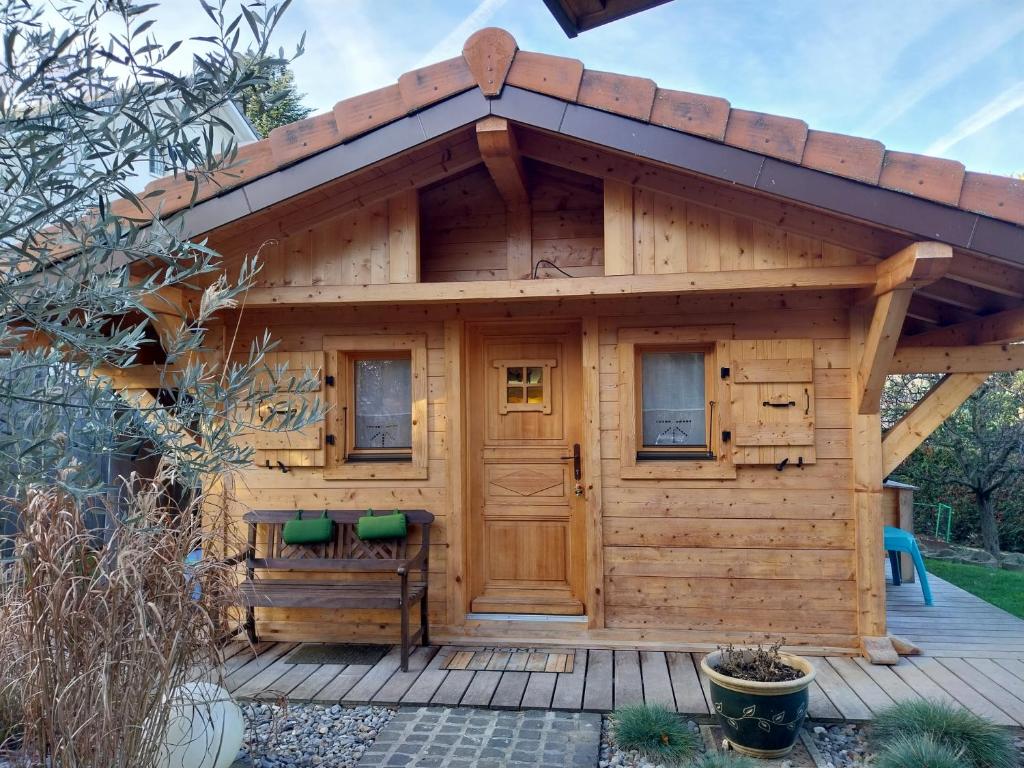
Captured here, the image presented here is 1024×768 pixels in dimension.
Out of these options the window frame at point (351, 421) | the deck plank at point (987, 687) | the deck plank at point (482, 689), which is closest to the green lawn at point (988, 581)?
the deck plank at point (987, 687)

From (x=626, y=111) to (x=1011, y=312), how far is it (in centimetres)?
265

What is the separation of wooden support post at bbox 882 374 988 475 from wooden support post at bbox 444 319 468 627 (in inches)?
102

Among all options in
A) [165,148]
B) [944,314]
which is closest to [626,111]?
[165,148]

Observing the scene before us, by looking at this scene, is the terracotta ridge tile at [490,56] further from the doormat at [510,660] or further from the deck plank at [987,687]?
the deck plank at [987,687]

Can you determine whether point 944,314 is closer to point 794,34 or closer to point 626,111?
point 626,111

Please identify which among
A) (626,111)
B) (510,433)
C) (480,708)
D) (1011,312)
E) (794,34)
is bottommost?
(480,708)

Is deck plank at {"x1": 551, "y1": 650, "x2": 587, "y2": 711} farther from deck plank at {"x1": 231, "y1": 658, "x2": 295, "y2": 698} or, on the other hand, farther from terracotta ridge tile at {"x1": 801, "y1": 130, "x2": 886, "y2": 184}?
terracotta ridge tile at {"x1": 801, "y1": 130, "x2": 886, "y2": 184}

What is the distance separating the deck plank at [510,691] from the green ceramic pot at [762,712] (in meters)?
1.04

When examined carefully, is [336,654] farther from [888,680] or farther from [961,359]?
[961,359]

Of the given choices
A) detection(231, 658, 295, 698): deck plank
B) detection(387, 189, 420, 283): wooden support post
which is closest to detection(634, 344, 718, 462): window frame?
detection(387, 189, 420, 283): wooden support post

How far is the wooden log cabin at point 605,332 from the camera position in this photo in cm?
371

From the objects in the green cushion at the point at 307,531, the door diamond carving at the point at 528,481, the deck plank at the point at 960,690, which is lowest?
the deck plank at the point at 960,690

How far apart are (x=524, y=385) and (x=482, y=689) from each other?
1.97 meters

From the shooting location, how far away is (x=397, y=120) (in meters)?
3.84
